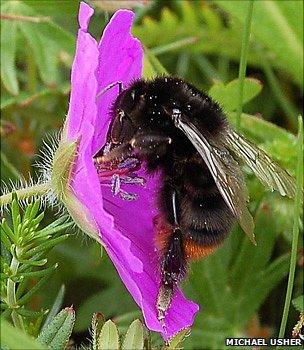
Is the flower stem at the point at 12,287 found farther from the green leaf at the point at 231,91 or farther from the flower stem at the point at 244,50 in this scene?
the green leaf at the point at 231,91

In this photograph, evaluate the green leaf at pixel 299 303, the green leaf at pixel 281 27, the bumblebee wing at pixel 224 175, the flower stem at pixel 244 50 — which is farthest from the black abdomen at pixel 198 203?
the green leaf at pixel 281 27

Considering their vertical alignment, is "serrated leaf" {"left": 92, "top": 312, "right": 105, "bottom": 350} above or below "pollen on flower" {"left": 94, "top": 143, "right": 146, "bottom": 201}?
below

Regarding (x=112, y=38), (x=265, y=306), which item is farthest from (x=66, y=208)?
(x=265, y=306)

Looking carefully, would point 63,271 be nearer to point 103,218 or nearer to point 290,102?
point 290,102

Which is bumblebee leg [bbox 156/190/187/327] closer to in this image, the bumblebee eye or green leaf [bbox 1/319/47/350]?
the bumblebee eye

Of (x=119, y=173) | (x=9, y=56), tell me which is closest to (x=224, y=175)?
(x=119, y=173)

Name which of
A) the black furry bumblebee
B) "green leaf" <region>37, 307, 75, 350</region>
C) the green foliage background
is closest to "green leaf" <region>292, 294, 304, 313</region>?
the green foliage background
